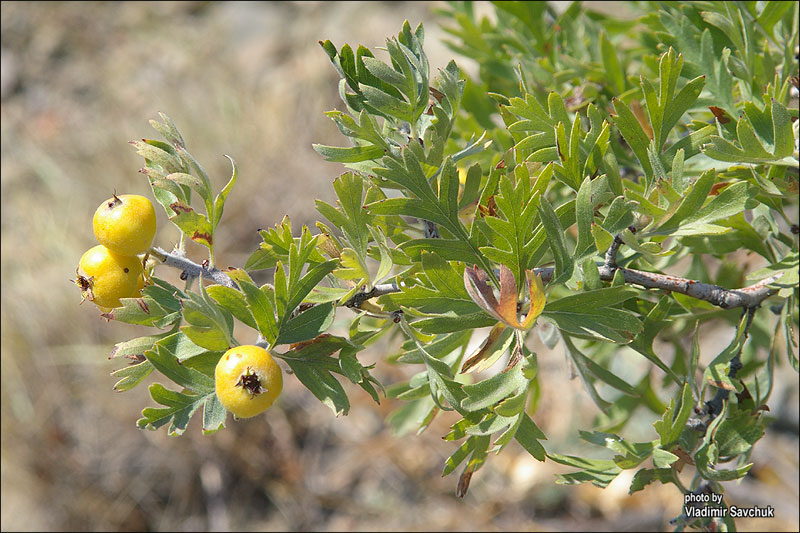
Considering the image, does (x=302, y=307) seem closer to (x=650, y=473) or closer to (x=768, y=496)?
(x=650, y=473)

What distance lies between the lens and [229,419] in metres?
3.21

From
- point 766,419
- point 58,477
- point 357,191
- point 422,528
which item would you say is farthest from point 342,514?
point 357,191

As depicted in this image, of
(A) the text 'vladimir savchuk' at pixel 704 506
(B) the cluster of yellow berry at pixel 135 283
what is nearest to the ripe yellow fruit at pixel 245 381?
(B) the cluster of yellow berry at pixel 135 283

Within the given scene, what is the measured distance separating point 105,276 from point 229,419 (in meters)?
2.66

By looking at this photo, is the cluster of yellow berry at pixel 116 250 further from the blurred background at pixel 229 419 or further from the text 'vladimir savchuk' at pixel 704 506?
the blurred background at pixel 229 419

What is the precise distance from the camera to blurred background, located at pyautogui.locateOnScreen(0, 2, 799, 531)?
312 centimetres

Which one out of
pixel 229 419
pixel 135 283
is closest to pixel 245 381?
pixel 135 283

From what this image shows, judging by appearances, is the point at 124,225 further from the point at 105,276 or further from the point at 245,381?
the point at 245,381

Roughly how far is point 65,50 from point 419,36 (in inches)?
295

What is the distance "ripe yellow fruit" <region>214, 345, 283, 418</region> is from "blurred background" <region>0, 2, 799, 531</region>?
7.36 ft

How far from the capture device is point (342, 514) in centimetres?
326

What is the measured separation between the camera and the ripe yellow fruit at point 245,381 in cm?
67

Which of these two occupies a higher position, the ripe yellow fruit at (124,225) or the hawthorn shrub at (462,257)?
the ripe yellow fruit at (124,225)

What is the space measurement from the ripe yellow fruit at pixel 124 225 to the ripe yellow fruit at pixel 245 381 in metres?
0.17
